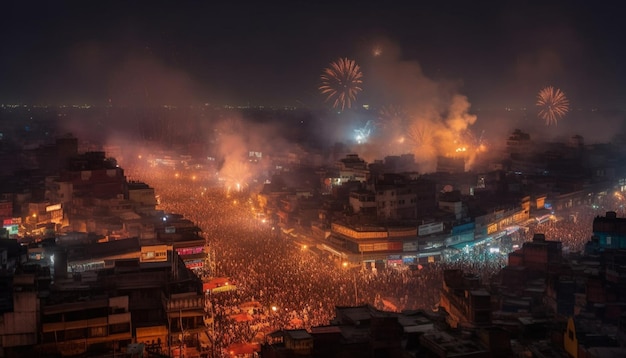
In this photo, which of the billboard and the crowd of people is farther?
the billboard

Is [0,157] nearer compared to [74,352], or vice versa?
[74,352]

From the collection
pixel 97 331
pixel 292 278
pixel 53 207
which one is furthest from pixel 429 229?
pixel 53 207

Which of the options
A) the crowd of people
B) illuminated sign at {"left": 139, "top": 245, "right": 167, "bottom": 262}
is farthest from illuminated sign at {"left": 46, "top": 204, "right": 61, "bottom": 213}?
illuminated sign at {"left": 139, "top": 245, "right": 167, "bottom": 262}

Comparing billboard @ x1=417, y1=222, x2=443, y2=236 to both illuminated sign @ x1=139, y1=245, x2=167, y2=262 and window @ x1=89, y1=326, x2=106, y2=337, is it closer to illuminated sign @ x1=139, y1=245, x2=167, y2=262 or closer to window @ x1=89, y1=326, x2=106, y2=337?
illuminated sign @ x1=139, y1=245, x2=167, y2=262

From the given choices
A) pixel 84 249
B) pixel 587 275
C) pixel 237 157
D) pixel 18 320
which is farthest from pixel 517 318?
pixel 237 157

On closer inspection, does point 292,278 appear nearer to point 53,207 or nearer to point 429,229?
point 429,229

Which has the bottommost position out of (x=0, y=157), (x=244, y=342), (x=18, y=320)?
(x=244, y=342)

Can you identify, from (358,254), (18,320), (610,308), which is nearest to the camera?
(18,320)

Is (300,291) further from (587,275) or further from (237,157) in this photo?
(237,157)

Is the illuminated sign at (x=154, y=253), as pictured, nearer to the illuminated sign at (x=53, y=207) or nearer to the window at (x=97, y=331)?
the window at (x=97, y=331)
